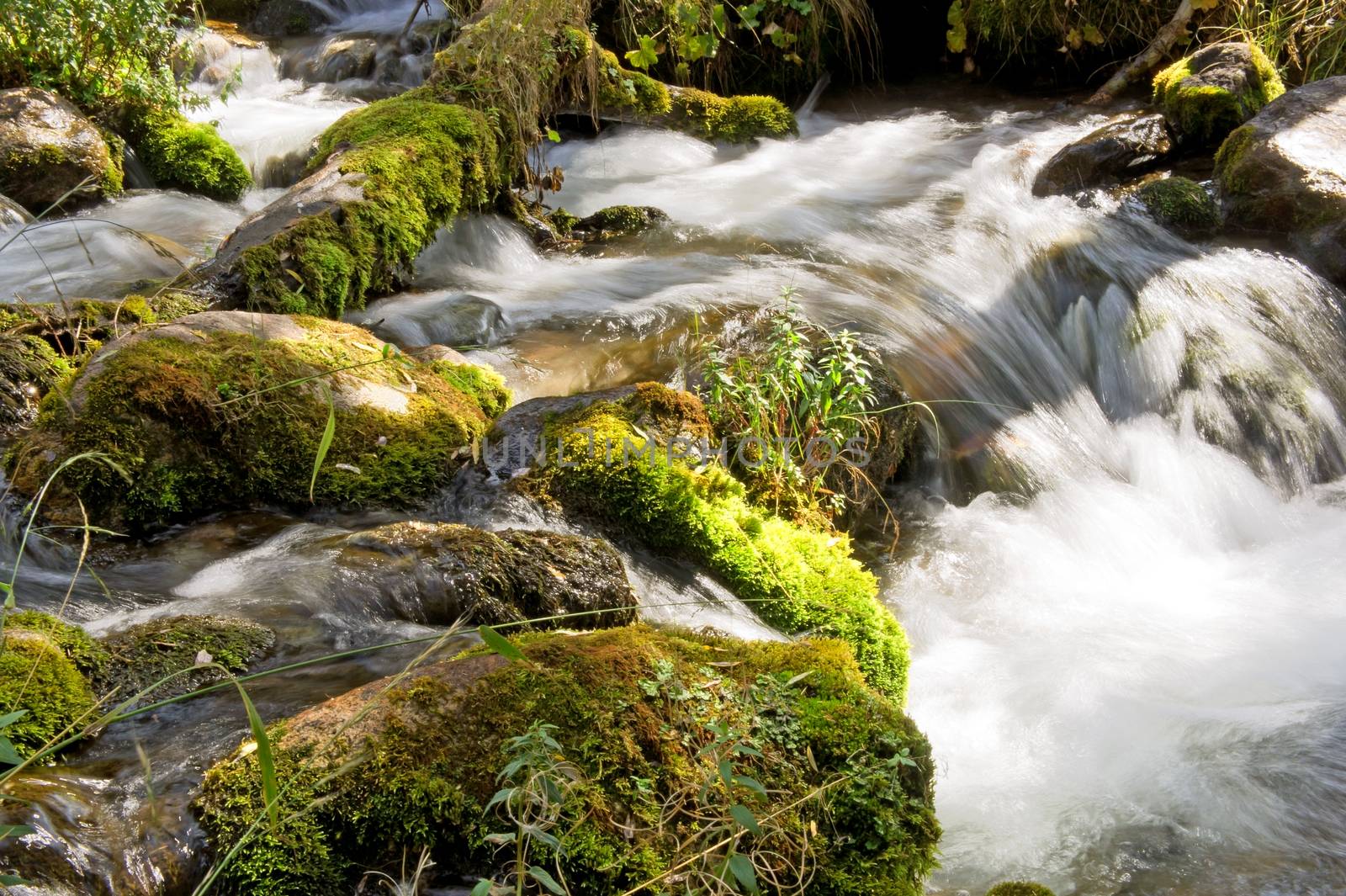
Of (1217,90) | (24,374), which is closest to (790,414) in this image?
(24,374)

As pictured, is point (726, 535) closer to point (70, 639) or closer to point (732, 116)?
point (70, 639)

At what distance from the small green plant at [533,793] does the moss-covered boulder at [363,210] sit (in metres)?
3.48

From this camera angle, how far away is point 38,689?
8.29 feet

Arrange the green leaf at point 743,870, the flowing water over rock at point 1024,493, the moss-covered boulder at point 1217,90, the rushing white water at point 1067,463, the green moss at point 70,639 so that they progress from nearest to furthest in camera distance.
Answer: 1. the green leaf at point 743,870
2. the green moss at point 70,639
3. the flowing water over rock at point 1024,493
4. the rushing white water at point 1067,463
5. the moss-covered boulder at point 1217,90

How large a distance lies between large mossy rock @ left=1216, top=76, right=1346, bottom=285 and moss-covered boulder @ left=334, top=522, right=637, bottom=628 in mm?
6174

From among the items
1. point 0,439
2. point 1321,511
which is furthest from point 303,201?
point 1321,511

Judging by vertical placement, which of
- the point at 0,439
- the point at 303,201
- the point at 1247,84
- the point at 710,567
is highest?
the point at 1247,84

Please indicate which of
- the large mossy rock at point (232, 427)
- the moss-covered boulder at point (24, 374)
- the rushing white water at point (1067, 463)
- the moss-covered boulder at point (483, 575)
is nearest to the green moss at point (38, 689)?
the moss-covered boulder at point (483, 575)

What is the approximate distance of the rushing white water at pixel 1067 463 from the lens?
3324 mm

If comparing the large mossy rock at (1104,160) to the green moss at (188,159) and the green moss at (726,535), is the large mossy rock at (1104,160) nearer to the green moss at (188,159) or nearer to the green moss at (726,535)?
the green moss at (726,535)

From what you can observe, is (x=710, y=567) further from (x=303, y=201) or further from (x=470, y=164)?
(x=470, y=164)

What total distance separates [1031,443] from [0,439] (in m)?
5.02

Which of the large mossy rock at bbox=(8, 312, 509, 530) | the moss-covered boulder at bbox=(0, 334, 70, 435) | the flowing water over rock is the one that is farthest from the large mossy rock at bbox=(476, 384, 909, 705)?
the moss-covered boulder at bbox=(0, 334, 70, 435)

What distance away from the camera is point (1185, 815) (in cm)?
322
